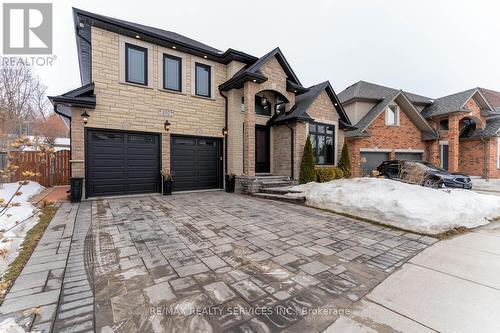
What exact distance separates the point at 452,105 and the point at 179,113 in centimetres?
1907

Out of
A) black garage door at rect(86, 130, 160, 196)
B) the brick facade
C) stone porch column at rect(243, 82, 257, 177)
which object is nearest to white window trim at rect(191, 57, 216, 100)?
stone porch column at rect(243, 82, 257, 177)

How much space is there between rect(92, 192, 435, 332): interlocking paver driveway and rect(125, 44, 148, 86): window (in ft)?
18.1

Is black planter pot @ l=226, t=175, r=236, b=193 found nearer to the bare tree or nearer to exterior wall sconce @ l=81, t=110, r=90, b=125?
exterior wall sconce @ l=81, t=110, r=90, b=125

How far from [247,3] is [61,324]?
1792cm

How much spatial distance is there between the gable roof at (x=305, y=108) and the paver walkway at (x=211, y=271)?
5.64 meters

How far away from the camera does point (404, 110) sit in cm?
1532

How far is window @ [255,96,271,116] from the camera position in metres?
10.8

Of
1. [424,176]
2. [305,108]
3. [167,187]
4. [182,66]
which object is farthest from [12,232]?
[424,176]

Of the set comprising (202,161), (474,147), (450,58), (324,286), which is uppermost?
(450,58)

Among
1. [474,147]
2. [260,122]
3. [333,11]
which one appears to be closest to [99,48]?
[260,122]

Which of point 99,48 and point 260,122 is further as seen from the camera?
point 260,122

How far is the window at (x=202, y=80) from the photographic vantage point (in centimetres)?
945

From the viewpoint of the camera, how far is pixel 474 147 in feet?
50.7

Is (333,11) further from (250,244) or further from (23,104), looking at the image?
(23,104)
